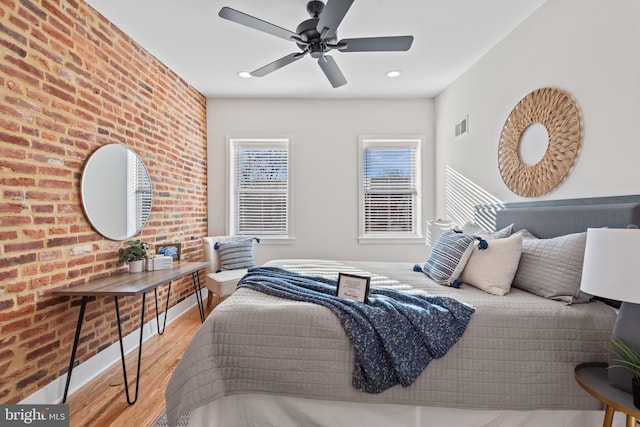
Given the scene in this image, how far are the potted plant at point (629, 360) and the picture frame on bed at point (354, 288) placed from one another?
102cm

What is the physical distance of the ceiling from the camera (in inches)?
90.1

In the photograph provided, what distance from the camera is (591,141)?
6.19ft

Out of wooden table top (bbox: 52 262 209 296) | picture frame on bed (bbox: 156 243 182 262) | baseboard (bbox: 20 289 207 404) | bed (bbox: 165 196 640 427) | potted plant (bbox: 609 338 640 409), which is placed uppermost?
picture frame on bed (bbox: 156 243 182 262)

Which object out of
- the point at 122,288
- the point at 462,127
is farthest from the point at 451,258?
the point at 122,288

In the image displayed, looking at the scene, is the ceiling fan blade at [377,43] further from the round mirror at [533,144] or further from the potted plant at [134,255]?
the potted plant at [134,255]

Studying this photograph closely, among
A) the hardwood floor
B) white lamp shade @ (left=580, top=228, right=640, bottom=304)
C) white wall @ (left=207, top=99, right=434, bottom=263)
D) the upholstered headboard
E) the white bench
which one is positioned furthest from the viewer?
white wall @ (left=207, top=99, right=434, bottom=263)

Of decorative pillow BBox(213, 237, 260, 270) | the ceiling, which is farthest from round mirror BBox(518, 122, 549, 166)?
decorative pillow BBox(213, 237, 260, 270)

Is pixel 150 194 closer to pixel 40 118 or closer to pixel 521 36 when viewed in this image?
pixel 40 118

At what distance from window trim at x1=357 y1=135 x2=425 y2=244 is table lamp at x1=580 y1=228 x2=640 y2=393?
9.64 ft

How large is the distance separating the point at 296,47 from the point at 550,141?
225 centimetres

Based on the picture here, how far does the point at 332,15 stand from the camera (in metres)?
1.83

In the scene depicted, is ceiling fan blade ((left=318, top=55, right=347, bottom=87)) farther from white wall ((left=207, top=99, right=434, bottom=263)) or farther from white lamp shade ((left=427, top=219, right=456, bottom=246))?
white lamp shade ((left=427, top=219, right=456, bottom=246))

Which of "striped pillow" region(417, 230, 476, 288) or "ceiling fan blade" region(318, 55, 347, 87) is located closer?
"striped pillow" region(417, 230, 476, 288)

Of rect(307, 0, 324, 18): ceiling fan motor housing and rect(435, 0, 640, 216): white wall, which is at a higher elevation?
rect(307, 0, 324, 18): ceiling fan motor housing
